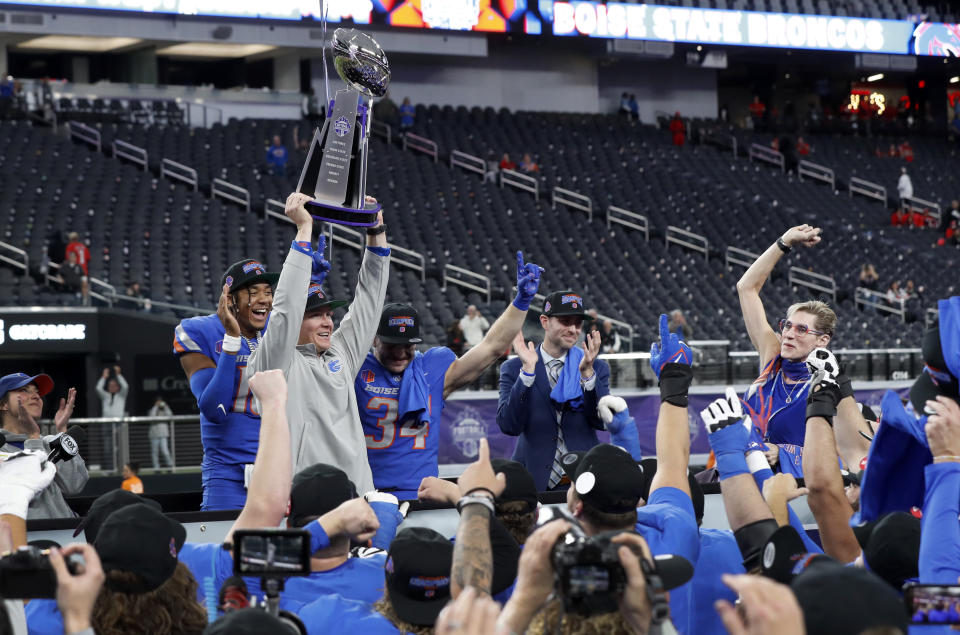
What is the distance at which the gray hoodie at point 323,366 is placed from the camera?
4227mm

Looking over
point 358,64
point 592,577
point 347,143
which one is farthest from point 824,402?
point 358,64

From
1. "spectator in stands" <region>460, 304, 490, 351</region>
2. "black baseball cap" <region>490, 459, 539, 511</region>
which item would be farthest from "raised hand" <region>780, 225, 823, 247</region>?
"spectator in stands" <region>460, 304, 490, 351</region>

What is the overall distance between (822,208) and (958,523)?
2470 cm

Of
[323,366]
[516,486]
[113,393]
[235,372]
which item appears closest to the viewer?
[516,486]

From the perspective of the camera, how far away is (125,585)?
2420 millimetres

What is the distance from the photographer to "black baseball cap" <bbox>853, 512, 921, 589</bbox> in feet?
8.89

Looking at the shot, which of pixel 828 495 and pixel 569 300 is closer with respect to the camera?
pixel 828 495

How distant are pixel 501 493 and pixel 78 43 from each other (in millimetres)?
25183

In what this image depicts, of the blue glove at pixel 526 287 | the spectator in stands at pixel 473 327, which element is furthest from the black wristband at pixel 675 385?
the spectator in stands at pixel 473 327

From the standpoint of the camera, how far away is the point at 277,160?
22.1 metres

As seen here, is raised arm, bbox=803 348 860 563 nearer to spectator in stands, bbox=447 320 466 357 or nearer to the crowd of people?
the crowd of people

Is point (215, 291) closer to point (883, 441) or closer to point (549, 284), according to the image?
point (549, 284)

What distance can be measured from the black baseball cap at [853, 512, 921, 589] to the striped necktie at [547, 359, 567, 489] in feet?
9.05

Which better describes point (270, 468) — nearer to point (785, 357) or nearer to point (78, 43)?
point (785, 357)
